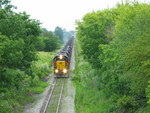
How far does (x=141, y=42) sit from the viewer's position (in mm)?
15547

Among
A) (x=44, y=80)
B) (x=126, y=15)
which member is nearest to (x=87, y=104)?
(x=126, y=15)

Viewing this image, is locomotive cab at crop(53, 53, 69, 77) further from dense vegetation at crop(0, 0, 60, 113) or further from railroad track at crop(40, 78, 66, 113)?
dense vegetation at crop(0, 0, 60, 113)

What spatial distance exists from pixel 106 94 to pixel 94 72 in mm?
5586

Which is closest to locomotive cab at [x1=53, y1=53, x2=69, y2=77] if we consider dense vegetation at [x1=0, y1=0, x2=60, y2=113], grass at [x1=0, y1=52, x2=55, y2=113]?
grass at [x1=0, y1=52, x2=55, y2=113]

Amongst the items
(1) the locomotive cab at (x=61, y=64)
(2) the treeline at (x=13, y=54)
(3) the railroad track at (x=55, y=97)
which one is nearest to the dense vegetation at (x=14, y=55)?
(2) the treeline at (x=13, y=54)

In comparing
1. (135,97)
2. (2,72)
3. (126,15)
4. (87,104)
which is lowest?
(87,104)

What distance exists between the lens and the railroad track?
22873mm

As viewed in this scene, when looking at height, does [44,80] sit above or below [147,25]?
below

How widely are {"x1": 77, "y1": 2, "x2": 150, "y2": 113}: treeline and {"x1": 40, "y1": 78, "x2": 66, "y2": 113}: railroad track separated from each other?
279 cm

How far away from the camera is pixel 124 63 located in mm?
18688

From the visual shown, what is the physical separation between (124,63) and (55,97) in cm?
1126

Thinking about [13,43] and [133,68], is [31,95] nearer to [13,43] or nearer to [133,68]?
[13,43]

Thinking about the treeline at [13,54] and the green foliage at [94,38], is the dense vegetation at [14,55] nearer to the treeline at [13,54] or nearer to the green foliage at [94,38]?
the treeline at [13,54]

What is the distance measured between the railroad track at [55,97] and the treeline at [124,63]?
2.79 m
